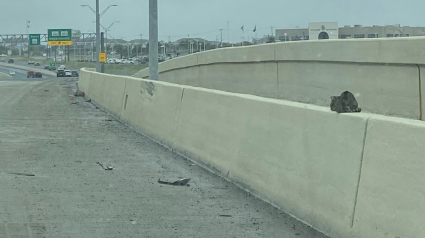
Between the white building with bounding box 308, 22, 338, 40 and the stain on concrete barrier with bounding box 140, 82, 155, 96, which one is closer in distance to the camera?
the stain on concrete barrier with bounding box 140, 82, 155, 96

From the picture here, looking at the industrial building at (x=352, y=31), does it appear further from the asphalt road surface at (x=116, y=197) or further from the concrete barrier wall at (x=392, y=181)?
the concrete barrier wall at (x=392, y=181)

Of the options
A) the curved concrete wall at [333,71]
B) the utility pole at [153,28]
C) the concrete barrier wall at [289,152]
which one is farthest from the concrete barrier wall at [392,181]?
the utility pole at [153,28]

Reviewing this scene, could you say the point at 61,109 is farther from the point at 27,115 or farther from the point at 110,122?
the point at 110,122

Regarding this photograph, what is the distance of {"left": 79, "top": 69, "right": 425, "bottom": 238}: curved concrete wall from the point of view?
18.3ft

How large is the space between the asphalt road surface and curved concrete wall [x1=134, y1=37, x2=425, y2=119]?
16.5 feet

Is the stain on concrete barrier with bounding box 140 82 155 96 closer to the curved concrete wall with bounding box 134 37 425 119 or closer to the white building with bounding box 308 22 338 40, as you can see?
the curved concrete wall with bounding box 134 37 425 119

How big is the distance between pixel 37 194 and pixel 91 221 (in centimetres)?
175

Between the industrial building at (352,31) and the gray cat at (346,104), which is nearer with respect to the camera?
the gray cat at (346,104)

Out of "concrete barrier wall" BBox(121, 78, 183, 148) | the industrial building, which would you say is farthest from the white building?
"concrete barrier wall" BBox(121, 78, 183, 148)

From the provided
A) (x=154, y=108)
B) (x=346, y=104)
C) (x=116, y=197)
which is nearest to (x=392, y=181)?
(x=346, y=104)

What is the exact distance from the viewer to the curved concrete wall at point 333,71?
13922 mm

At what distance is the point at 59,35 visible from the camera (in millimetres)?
95812

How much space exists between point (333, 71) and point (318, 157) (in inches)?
414

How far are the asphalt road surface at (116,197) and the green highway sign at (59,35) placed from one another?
82999mm
